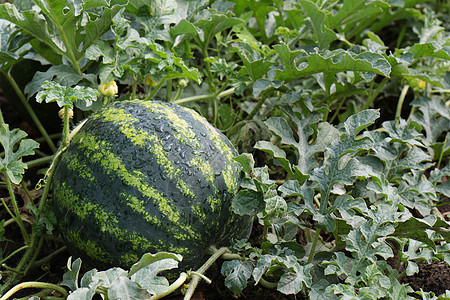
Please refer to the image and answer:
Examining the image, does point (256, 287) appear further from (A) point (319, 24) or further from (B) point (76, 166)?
(A) point (319, 24)

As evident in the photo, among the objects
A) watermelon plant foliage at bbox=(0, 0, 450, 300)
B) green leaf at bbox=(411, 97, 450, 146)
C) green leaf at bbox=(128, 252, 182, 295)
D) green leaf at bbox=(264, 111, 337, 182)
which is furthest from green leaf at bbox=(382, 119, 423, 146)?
green leaf at bbox=(128, 252, 182, 295)

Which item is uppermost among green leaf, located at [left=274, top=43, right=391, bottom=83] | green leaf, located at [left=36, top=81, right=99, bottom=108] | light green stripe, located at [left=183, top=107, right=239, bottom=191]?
green leaf, located at [left=36, top=81, right=99, bottom=108]

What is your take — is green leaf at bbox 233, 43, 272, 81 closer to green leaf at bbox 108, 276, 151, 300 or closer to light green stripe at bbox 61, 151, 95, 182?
light green stripe at bbox 61, 151, 95, 182

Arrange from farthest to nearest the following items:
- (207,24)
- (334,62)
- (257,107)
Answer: (257,107) → (207,24) → (334,62)

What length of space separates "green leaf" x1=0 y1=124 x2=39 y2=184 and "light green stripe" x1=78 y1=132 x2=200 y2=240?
253mm

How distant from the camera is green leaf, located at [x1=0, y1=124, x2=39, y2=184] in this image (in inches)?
76.6

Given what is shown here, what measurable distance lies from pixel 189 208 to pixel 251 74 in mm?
819

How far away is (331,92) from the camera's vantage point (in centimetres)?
287

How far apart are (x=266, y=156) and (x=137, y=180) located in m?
1.04

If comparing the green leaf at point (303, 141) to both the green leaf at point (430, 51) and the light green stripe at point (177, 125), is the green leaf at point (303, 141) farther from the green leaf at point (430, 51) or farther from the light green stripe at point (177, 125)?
the green leaf at point (430, 51)

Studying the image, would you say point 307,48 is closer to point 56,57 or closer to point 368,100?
point 368,100

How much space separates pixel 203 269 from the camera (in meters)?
1.95

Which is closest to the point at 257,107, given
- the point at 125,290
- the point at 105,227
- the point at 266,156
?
the point at 266,156

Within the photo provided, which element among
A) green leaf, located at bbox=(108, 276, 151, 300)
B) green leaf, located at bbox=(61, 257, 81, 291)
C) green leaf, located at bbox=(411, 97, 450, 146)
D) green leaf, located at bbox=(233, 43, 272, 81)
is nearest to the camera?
green leaf, located at bbox=(108, 276, 151, 300)
